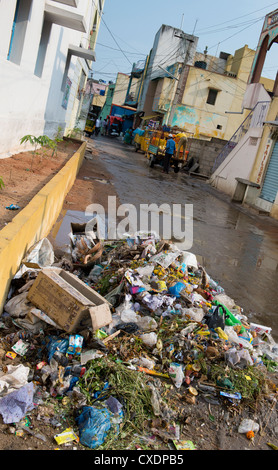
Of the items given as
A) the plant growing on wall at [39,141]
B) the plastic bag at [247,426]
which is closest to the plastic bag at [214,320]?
the plastic bag at [247,426]

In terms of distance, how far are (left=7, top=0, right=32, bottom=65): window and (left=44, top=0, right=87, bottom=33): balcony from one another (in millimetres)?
1233

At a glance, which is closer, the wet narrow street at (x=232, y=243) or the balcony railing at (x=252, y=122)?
the wet narrow street at (x=232, y=243)

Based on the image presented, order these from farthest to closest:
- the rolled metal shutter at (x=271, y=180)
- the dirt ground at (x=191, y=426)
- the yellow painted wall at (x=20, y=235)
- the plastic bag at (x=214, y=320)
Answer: the rolled metal shutter at (x=271, y=180) < the plastic bag at (x=214, y=320) < the yellow painted wall at (x=20, y=235) < the dirt ground at (x=191, y=426)

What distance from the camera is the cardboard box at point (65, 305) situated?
129 inches

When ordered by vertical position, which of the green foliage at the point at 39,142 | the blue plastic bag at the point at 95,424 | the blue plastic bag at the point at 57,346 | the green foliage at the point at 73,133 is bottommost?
the blue plastic bag at the point at 95,424

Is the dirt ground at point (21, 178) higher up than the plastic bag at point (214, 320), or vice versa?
the dirt ground at point (21, 178)

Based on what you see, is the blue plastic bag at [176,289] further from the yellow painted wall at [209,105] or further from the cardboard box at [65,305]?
the yellow painted wall at [209,105]

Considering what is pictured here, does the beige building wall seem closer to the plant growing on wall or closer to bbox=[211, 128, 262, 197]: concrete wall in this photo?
bbox=[211, 128, 262, 197]: concrete wall

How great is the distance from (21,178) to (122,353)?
146 inches

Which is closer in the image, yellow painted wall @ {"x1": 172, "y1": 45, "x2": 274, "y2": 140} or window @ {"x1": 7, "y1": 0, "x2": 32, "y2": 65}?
window @ {"x1": 7, "y1": 0, "x2": 32, "y2": 65}

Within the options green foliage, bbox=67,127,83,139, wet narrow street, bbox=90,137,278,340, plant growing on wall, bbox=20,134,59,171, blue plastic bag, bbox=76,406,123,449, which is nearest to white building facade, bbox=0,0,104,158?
plant growing on wall, bbox=20,134,59,171

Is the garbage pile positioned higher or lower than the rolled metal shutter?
lower

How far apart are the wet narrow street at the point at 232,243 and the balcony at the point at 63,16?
4322mm

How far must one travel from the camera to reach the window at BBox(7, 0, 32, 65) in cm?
711
